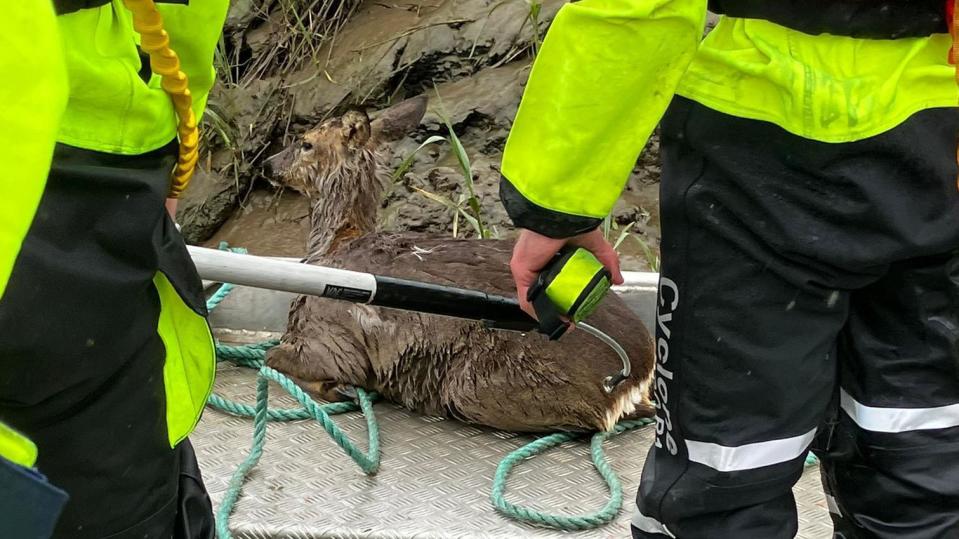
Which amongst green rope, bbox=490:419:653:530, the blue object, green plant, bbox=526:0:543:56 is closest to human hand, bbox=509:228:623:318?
green rope, bbox=490:419:653:530

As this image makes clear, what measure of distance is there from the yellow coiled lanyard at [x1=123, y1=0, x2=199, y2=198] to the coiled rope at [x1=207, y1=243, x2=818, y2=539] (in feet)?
4.63

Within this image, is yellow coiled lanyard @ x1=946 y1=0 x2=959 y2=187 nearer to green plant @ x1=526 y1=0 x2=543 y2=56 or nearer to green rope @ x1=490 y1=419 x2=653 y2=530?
green rope @ x1=490 y1=419 x2=653 y2=530

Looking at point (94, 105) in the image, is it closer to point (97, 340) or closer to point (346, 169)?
point (97, 340)

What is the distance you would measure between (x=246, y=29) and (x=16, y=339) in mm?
7009

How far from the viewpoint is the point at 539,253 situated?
201 centimetres

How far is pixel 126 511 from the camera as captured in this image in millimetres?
1637

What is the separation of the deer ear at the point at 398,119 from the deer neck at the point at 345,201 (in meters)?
0.13

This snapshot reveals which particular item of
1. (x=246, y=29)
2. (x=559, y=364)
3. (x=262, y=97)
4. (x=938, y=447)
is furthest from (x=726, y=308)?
(x=246, y=29)

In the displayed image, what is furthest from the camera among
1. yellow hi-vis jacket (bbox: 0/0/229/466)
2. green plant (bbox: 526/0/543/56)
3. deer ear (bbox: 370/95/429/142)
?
green plant (bbox: 526/0/543/56)

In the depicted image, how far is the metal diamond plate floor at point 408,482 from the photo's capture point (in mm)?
2869

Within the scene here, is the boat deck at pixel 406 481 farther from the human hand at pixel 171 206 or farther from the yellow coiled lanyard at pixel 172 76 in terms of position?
the yellow coiled lanyard at pixel 172 76

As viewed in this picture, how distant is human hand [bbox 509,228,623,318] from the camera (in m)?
1.99

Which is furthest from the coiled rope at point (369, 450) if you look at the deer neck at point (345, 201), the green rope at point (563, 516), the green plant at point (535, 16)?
the green plant at point (535, 16)

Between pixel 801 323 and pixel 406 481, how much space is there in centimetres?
159
